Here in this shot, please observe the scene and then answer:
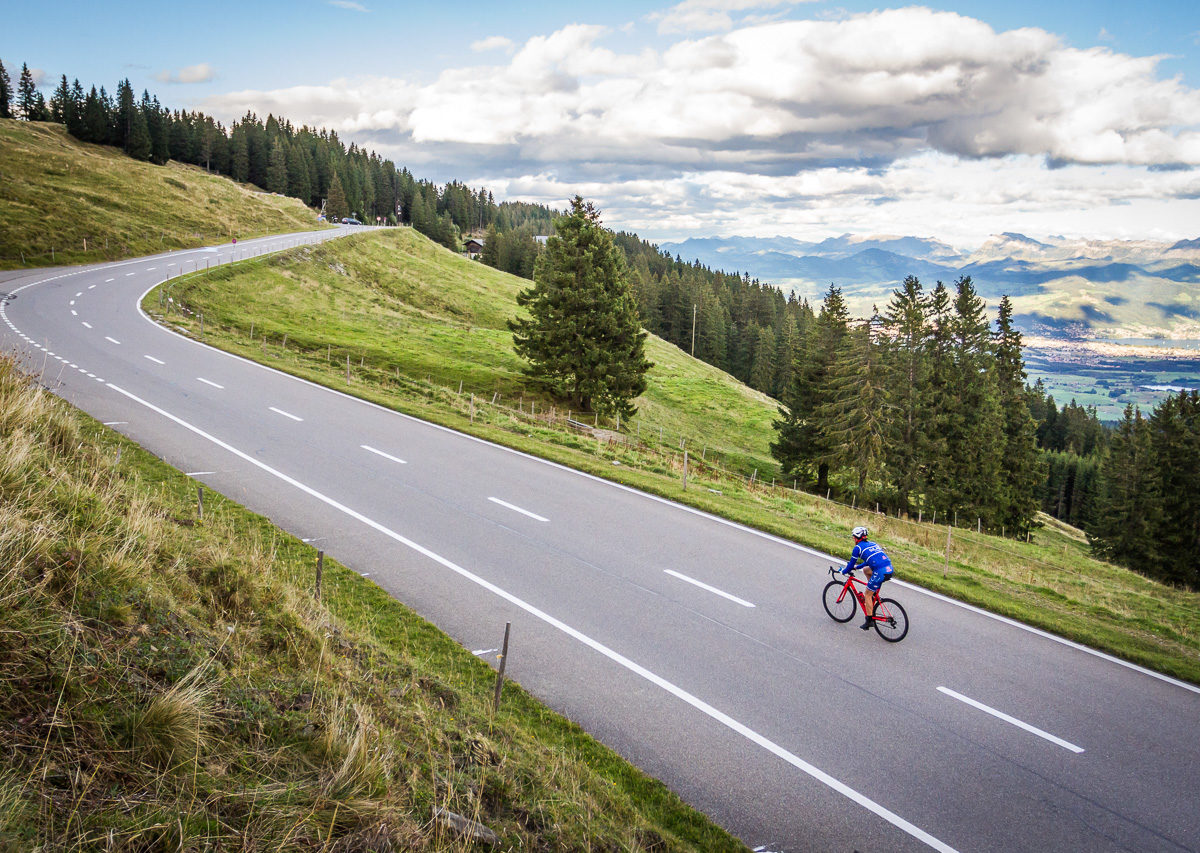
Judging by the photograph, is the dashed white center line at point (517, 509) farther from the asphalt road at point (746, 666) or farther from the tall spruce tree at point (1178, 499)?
the tall spruce tree at point (1178, 499)

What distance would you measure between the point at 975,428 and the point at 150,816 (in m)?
49.5

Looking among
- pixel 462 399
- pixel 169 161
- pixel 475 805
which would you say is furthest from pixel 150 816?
pixel 169 161

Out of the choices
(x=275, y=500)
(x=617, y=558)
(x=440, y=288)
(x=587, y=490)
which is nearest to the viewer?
(x=617, y=558)

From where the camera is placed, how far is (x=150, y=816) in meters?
3.64

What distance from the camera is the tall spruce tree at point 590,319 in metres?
37.6

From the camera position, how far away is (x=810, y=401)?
148 feet

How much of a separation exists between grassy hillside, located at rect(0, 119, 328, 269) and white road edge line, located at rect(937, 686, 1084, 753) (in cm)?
6626

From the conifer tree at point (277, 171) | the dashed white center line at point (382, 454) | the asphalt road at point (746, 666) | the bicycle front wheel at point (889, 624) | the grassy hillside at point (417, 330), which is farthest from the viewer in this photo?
the conifer tree at point (277, 171)

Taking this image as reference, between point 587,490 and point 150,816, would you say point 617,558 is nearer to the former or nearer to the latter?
point 587,490

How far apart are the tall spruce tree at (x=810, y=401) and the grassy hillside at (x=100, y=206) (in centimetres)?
5888

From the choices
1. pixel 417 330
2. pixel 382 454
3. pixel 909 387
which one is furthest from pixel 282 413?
pixel 909 387

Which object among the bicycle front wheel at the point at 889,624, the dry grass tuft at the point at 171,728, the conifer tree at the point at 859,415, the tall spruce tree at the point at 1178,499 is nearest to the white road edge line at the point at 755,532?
the bicycle front wheel at the point at 889,624

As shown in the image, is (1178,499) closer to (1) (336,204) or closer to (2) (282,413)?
(2) (282,413)

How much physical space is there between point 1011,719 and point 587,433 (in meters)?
24.9
